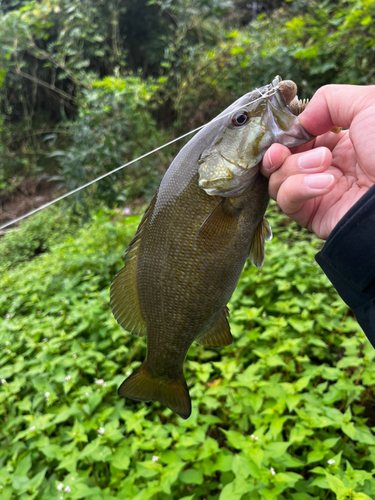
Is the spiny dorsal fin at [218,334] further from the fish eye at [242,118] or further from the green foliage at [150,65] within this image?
the green foliage at [150,65]

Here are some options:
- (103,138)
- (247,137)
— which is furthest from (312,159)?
(103,138)

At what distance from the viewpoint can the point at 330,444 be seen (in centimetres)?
151

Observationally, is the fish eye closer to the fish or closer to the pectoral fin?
the fish

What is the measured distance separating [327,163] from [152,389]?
107 centimetres

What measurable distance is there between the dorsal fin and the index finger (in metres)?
0.67

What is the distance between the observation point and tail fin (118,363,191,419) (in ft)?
4.21

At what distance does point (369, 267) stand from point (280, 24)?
7.48 metres

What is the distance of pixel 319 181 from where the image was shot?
100cm

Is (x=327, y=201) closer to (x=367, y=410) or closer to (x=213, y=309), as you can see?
(x=213, y=309)

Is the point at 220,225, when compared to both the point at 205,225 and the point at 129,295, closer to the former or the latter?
the point at 205,225

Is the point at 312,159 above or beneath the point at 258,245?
above

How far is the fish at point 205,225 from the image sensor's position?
3.51ft

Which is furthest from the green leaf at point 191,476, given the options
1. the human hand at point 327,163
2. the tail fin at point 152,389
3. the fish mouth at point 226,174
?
the fish mouth at point 226,174

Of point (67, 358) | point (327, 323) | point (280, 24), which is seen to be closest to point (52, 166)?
point (280, 24)
